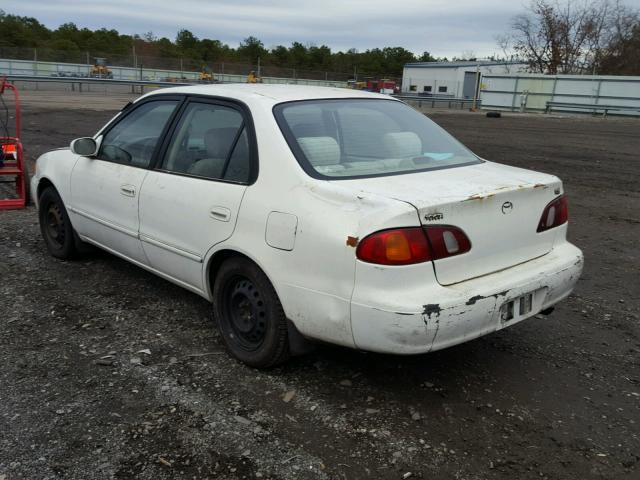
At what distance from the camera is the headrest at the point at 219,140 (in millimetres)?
3646

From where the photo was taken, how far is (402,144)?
12.3ft

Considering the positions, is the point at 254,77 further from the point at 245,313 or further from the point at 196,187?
the point at 245,313

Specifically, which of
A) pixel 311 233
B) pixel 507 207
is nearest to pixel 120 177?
pixel 311 233

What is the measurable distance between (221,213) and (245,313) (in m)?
0.60

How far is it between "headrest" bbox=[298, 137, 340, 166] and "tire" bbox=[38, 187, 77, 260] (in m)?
2.73

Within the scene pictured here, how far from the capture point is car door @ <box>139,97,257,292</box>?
3.46m

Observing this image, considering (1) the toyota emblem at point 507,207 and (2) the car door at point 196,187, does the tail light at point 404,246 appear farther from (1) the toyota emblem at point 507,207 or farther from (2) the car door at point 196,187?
(2) the car door at point 196,187

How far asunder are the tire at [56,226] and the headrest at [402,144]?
9.73 ft

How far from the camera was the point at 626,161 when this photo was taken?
1306 centimetres

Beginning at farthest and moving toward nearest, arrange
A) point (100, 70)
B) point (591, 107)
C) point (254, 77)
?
point (254, 77)
point (100, 70)
point (591, 107)

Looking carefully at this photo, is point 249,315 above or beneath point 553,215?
beneath

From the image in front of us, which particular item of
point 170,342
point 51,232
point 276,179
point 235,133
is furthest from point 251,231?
point 51,232

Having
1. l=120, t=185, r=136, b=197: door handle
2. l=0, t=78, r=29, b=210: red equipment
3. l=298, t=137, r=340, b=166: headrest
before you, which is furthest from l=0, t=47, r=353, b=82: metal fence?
l=298, t=137, r=340, b=166: headrest

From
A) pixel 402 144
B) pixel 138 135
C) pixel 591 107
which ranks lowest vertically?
pixel 138 135
